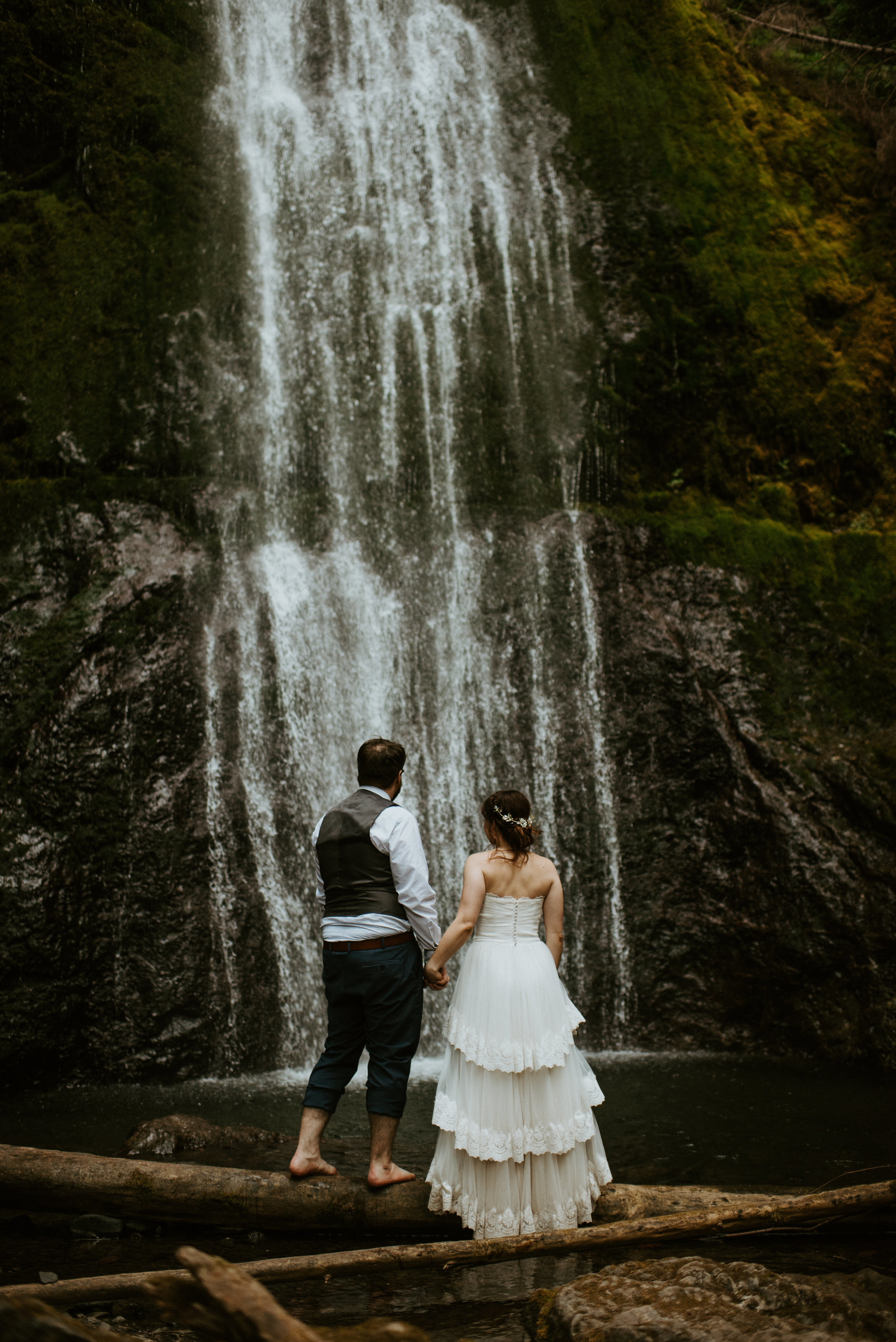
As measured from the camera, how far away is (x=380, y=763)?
14.1 feet

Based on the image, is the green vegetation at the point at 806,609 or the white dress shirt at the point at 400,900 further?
the green vegetation at the point at 806,609

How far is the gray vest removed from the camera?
4141 millimetres

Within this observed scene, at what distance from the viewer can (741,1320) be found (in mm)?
2877

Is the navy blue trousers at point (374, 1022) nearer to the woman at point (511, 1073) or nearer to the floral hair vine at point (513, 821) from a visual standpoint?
the woman at point (511, 1073)

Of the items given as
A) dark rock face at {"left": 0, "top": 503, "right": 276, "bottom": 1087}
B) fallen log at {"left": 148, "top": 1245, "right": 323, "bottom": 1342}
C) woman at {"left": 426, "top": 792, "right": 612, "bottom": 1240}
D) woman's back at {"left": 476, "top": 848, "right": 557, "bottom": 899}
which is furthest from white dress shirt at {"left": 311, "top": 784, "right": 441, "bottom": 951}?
dark rock face at {"left": 0, "top": 503, "right": 276, "bottom": 1087}

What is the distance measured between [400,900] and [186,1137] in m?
2.36

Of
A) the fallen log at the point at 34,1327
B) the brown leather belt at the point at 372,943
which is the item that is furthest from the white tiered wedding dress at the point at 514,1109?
the fallen log at the point at 34,1327

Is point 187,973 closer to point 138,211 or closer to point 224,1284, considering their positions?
point 224,1284

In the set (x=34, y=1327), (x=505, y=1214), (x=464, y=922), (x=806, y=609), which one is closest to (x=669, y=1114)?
(x=505, y=1214)

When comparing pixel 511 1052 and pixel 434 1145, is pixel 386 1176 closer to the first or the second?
pixel 511 1052

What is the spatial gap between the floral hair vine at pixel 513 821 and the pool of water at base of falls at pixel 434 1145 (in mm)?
1603

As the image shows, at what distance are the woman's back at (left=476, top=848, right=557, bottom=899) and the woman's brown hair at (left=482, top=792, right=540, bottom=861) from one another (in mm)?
44

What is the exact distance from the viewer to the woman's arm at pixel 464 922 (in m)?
4.02

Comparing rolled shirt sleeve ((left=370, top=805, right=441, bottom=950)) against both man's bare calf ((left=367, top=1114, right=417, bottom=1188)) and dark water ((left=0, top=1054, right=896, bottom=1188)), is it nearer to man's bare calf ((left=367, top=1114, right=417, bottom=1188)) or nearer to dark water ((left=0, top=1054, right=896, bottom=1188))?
man's bare calf ((left=367, top=1114, right=417, bottom=1188))
